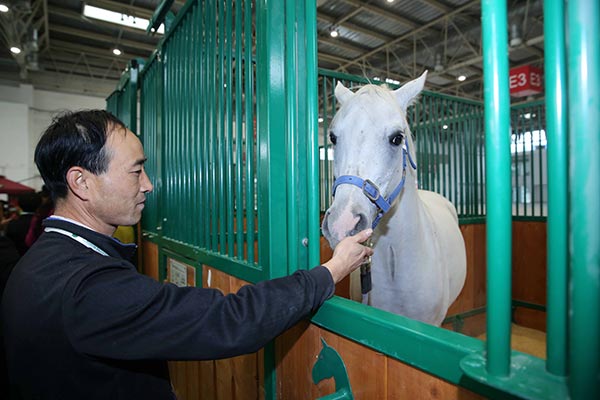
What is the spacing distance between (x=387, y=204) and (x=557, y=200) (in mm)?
806

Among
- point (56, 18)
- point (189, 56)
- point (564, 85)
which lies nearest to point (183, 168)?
point (189, 56)

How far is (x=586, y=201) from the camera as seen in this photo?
0.41 m

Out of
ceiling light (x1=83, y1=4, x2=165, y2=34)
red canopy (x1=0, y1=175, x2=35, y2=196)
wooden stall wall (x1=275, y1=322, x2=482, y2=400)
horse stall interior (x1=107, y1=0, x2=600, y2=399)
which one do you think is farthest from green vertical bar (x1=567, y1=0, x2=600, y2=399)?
red canopy (x1=0, y1=175, x2=35, y2=196)

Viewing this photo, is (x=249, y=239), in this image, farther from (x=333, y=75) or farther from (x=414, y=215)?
(x=333, y=75)

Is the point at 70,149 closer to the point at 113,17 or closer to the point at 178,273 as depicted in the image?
the point at 178,273

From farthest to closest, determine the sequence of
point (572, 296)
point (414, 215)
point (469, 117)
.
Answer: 1. point (469, 117)
2. point (414, 215)
3. point (572, 296)

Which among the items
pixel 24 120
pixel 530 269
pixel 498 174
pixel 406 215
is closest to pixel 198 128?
pixel 406 215

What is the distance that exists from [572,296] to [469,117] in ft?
12.7

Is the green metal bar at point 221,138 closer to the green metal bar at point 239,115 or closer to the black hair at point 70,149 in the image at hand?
the green metal bar at point 239,115

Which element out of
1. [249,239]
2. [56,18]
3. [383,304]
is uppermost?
[56,18]

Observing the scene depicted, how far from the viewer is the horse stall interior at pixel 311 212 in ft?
1.37

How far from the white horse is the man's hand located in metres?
0.06

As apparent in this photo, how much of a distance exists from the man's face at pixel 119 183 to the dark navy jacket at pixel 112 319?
144 mm

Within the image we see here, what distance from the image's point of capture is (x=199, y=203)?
175 centimetres
